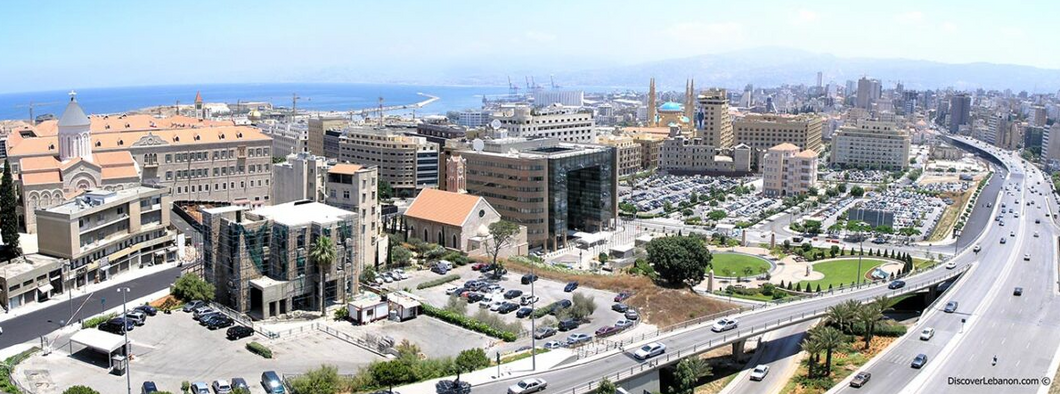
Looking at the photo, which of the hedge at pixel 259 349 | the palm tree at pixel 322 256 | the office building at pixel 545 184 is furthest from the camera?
the office building at pixel 545 184

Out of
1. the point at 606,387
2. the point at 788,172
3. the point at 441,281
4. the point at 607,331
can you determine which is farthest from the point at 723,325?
the point at 788,172

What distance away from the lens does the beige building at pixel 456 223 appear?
70.2 m

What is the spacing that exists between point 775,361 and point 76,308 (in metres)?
40.3

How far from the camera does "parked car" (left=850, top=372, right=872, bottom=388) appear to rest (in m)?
43.1

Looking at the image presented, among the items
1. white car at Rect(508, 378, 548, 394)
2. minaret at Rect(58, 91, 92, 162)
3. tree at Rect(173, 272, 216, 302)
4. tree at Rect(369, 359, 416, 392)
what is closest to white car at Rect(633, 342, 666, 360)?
white car at Rect(508, 378, 548, 394)

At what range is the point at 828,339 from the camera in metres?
44.5

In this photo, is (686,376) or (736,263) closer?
(686,376)

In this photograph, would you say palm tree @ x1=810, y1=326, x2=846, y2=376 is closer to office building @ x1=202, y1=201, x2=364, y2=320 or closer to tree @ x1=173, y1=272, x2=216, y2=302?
office building @ x1=202, y1=201, x2=364, y2=320

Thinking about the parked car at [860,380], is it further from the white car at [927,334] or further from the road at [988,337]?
the white car at [927,334]

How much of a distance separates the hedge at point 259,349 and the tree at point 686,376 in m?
20.0

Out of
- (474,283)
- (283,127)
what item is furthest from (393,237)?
(283,127)

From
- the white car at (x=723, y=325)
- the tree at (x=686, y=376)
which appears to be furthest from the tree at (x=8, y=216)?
the white car at (x=723, y=325)

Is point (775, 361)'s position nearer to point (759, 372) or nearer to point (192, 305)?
point (759, 372)

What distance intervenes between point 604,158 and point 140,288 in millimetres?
44880
